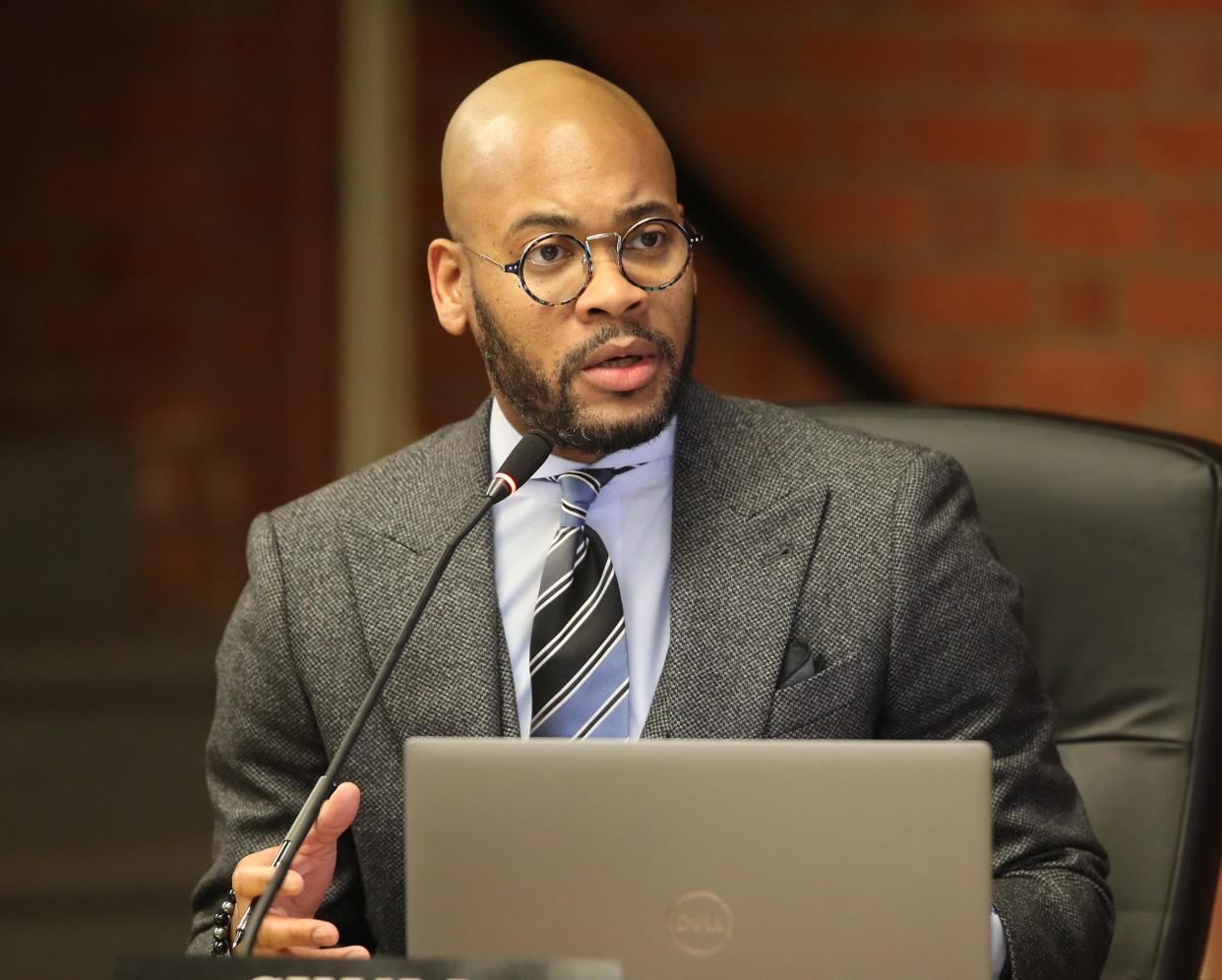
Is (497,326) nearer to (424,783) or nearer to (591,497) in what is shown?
(591,497)

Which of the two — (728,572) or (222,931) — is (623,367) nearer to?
(728,572)

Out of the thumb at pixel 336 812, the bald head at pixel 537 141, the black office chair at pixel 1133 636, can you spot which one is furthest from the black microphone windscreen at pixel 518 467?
the black office chair at pixel 1133 636

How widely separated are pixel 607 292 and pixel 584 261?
0.14 feet

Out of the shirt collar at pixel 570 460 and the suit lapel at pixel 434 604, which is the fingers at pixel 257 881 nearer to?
the suit lapel at pixel 434 604

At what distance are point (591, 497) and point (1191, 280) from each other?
156 centimetres

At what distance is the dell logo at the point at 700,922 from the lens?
109cm

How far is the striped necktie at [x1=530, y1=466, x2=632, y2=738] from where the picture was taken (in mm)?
1553

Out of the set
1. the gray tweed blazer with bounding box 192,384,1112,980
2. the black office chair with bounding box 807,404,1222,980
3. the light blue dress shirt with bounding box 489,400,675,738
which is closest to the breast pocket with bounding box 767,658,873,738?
the gray tweed blazer with bounding box 192,384,1112,980

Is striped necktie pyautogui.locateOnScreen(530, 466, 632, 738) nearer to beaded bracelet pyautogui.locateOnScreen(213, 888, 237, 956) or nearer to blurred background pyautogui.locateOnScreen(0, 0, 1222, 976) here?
beaded bracelet pyautogui.locateOnScreen(213, 888, 237, 956)

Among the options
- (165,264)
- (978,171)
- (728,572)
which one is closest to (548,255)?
(728,572)

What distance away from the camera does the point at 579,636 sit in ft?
5.18

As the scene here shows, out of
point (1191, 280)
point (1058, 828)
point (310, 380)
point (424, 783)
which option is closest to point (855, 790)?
point (424, 783)

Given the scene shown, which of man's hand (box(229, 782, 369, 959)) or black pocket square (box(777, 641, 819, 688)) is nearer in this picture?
man's hand (box(229, 782, 369, 959))

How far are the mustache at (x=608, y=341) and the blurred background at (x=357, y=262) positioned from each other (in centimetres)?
141
